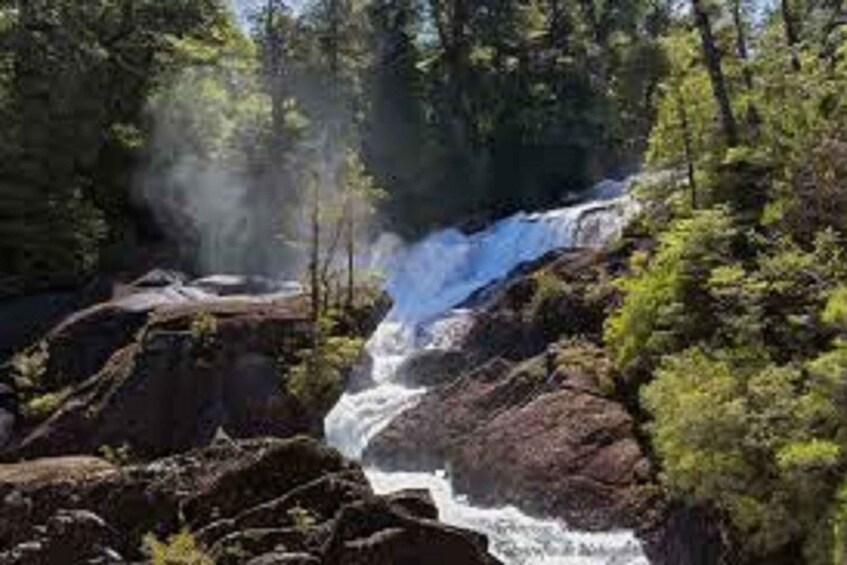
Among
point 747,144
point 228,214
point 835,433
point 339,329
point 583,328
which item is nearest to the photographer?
point 835,433

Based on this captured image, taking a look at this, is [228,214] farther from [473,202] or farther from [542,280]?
[542,280]

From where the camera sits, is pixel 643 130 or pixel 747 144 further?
pixel 643 130

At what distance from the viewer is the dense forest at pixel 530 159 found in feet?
73.4

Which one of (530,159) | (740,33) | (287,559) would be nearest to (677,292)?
Answer: (287,559)

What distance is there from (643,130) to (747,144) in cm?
3366

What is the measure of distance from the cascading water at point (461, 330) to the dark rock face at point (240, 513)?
4.59 meters

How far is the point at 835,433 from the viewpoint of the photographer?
21438mm

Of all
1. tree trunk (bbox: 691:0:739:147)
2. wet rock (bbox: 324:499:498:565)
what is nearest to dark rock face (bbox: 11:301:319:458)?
tree trunk (bbox: 691:0:739:147)

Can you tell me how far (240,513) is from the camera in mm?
22781

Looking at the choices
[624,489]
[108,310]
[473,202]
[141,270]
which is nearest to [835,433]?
[624,489]

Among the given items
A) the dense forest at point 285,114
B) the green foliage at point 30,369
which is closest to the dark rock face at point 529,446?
the green foliage at point 30,369

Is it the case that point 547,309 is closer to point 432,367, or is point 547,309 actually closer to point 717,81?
point 432,367

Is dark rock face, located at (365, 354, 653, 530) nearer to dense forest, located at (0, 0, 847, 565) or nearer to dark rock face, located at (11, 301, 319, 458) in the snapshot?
dense forest, located at (0, 0, 847, 565)

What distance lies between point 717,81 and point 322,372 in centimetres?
1180
